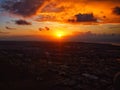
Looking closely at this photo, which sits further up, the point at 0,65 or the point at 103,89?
the point at 0,65

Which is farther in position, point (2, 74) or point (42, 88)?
point (2, 74)

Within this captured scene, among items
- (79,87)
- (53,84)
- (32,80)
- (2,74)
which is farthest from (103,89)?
(2,74)

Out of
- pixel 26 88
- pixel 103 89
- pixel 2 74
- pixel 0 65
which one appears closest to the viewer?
pixel 26 88

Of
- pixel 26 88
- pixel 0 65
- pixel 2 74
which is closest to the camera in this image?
pixel 26 88

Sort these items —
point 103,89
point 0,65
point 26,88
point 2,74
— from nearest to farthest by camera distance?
point 26,88 → point 103,89 → point 2,74 → point 0,65

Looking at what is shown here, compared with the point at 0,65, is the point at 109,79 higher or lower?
lower

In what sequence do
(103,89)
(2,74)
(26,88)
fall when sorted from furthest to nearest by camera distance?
(2,74) < (103,89) < (26,88)

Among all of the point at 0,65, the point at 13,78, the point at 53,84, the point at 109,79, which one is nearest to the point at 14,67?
the point at 0,65

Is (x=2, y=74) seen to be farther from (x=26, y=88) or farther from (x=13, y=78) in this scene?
(x=26, y=88)

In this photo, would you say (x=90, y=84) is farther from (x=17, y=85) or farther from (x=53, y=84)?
(x=17, y=85)
